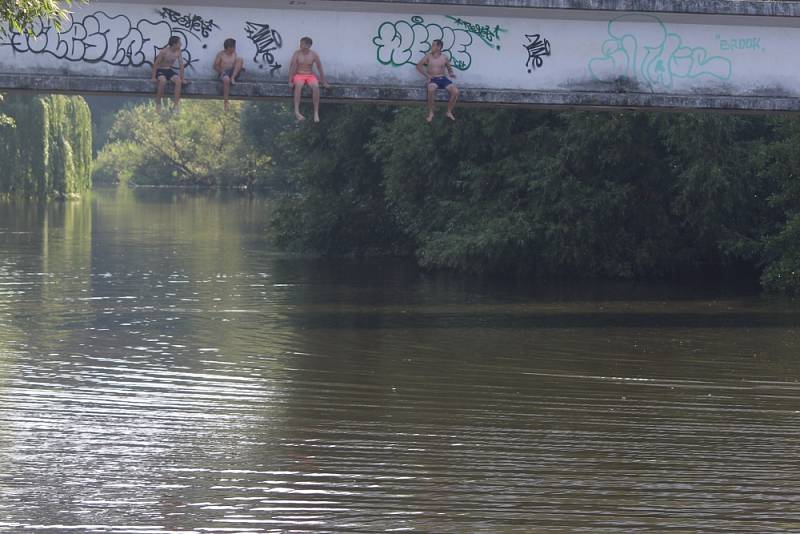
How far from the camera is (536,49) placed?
765 inches

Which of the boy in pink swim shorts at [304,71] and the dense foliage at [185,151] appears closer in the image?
the boy in pink swim shorts at [304,71]

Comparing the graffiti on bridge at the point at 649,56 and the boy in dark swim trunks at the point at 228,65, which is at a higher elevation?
the graffiti on bridge at the point at 649,56

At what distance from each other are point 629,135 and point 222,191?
207 ft

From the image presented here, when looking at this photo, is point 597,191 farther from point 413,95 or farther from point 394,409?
point 394,409

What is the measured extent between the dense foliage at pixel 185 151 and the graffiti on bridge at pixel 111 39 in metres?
65.2

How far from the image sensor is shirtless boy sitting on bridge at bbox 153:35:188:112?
1812cm

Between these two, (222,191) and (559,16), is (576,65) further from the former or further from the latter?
(222,191)

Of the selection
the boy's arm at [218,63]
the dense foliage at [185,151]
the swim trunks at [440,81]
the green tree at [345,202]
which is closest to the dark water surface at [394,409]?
the swim trunks at [440,81]

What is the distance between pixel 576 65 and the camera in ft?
63.9

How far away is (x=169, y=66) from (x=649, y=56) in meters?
6.79

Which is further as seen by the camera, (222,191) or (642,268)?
(222,191)

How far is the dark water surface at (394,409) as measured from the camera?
34.2 feet

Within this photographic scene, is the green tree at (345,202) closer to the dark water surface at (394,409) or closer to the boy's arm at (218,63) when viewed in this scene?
the dark water surface at (394,409)

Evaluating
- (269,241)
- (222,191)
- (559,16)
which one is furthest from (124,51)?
(222,191)
